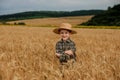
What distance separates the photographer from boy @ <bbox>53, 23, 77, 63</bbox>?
581cm

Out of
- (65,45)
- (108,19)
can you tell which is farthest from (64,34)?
(108,19)

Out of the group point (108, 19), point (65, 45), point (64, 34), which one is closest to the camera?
point (64, 34)

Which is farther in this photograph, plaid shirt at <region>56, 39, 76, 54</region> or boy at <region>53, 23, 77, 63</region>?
plaid shirt at <region>56, 39, 76, 54</region>

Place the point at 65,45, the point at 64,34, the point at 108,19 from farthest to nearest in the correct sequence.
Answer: the point at 108,19, the point at 65,45, the point at 64,34

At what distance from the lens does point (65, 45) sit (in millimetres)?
5988

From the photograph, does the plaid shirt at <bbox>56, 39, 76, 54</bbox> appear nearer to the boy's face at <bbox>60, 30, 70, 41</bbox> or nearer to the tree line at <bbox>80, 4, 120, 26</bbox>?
the boy's face at <bbox>60, 30, 70, 41</bbox>

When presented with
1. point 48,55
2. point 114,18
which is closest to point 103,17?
point 114,18

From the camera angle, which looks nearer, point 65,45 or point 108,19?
point 65,45

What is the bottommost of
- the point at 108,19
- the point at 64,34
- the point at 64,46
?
the point at 108,19

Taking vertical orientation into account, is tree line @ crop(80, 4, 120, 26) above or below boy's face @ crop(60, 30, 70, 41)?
below

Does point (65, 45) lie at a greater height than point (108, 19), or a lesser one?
greater

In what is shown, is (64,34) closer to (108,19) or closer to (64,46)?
(64,46)

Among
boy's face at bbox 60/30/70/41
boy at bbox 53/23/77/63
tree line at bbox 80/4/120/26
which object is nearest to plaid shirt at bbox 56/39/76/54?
boy at bbox 53/23/77/63

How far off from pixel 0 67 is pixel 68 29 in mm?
1878
